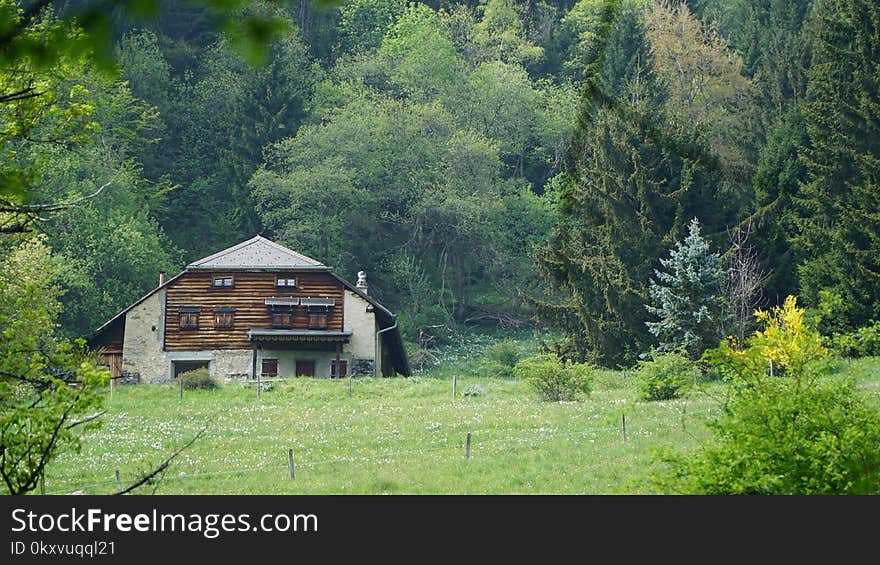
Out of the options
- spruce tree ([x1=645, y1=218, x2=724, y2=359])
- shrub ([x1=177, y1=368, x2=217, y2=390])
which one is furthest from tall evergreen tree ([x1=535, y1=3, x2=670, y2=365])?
shrub ([x1=177, y1=368, x2=217, y2=390])

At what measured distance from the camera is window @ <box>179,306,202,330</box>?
48406mm

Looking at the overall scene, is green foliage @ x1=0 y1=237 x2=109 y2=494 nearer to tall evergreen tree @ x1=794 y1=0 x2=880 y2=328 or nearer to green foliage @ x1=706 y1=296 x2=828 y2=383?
green foliage @ x1=706 y1=296 x2=828 y2=383

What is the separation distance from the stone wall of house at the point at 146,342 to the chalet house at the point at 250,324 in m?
0.04

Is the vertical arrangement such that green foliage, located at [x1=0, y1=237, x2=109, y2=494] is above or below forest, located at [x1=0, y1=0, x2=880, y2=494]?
below

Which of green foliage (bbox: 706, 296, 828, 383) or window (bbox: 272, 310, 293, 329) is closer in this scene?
green foliage (bbox: 706, 296, 828, 383)

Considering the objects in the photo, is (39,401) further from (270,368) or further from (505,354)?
(505,354)

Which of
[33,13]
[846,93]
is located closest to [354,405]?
[846,93]

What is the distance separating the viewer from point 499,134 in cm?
6938

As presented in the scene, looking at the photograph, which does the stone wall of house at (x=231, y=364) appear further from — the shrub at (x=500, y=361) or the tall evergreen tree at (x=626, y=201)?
the tall evergreen tree at (x=626, y=201)

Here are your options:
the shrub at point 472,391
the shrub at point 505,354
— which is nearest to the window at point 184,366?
the shrub at point 505,354

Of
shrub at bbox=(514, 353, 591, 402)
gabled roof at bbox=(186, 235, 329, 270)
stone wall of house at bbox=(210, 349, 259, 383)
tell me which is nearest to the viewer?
shrub at bbox=(514, 353, 591, 402)

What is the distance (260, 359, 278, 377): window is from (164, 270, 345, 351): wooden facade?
3.16ft

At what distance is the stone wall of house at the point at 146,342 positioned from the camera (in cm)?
4756

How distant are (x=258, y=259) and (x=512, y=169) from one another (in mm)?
25914
